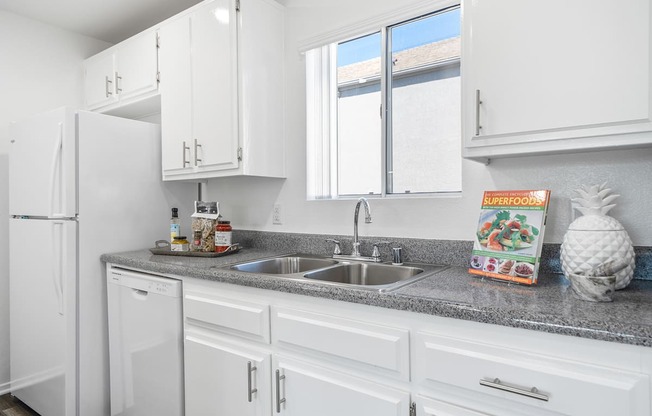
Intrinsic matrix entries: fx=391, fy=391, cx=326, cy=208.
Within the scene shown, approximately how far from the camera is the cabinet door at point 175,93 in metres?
2.23

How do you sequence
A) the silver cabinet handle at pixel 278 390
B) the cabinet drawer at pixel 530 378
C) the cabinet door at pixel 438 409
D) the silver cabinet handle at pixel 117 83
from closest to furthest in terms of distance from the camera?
the cabinet drawer at pixel 530 378 → the cabinet door at pixel 438 409 → the silver cabinet handle at pixel 278 390 → the silver cabinet handle at pixel 117 83

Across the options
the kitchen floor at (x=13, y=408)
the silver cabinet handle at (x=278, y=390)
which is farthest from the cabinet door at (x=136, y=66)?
the kitchen floor at (x=13, y=408)

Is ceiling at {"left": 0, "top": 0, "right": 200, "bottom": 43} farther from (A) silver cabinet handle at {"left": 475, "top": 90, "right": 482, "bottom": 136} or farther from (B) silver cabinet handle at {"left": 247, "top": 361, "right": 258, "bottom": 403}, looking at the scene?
(B) silver cabinet handle at {"left": 247, "top": 361, "right": 258, "bottom": 403}

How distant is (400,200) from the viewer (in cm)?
186

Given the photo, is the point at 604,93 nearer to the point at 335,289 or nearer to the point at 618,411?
the point at 618,411

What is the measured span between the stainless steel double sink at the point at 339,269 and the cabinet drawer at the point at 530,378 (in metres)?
0.43

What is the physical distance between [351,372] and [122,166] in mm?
1781

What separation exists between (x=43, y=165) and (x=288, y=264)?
4.86ft

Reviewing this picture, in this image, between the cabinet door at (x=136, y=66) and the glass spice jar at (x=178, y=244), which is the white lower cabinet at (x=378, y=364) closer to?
the glass spice jar at (x=178, y=244)

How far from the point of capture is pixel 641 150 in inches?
52.0

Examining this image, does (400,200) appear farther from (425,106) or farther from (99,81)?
(99,81)

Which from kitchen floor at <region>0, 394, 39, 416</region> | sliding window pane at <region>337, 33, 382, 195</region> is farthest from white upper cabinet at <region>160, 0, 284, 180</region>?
kitchen floor at <region>0, 394, 39, 416</region>

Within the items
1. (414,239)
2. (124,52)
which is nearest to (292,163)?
(414,239)

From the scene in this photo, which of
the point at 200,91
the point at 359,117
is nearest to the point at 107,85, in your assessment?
the point at 200,91
